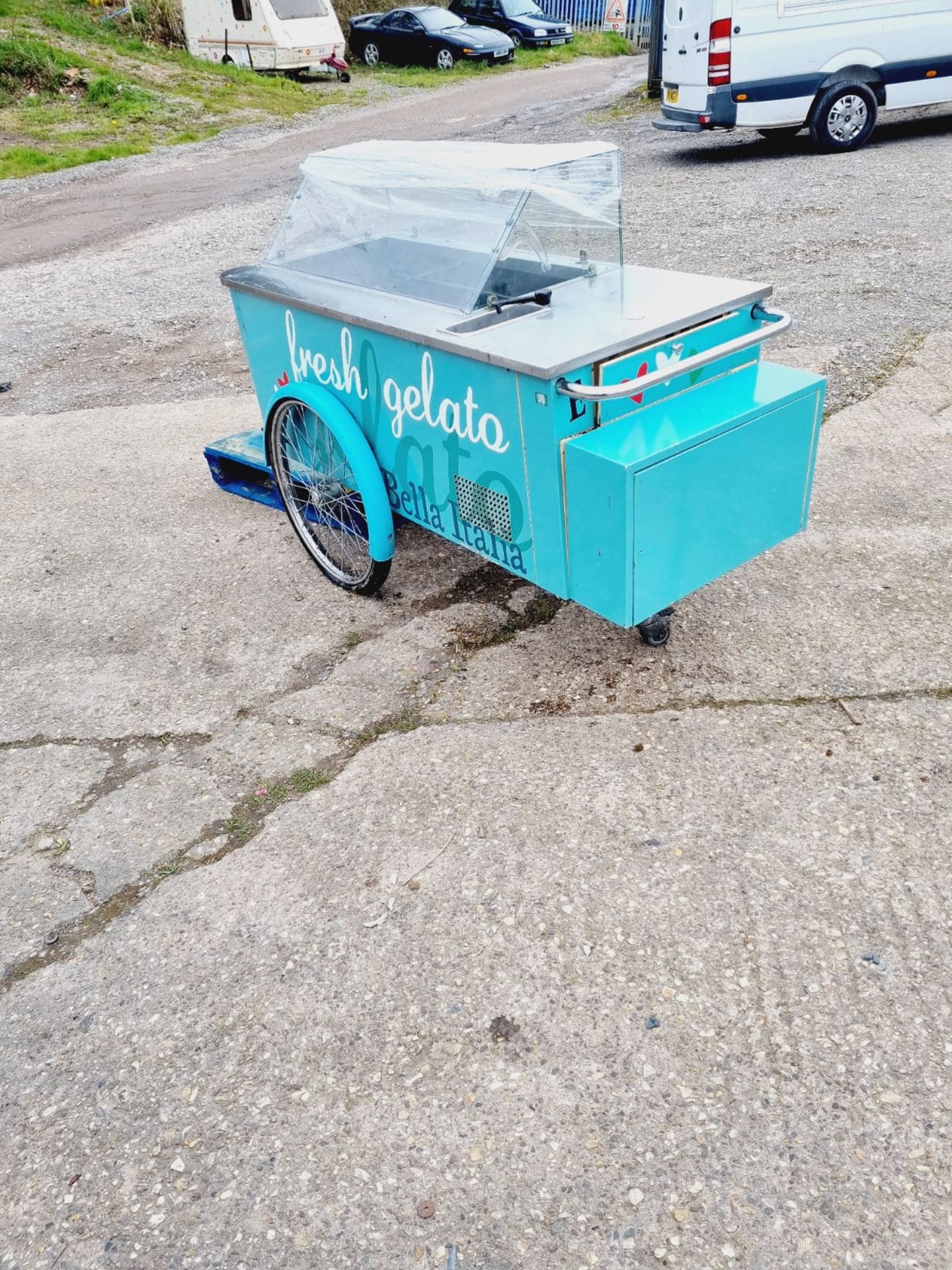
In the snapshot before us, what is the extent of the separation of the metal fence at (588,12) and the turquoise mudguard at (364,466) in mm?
26217

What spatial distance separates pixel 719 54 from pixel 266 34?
12215 millimetres

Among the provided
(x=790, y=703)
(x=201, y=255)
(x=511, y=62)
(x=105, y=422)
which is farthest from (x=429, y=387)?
(x=511, y=62)

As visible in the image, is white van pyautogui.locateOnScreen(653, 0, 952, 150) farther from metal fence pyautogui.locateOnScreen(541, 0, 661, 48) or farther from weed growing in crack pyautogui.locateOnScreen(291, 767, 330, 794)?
metal fence pyautogui.locateOnScreen(541, 0, 661, 48)

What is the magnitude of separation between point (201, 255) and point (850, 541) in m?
7.22

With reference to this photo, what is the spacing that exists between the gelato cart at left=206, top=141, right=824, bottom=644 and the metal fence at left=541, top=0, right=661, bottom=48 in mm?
25875

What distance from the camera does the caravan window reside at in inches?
728

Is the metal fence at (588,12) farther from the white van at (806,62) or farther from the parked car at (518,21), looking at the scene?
the white van at (806,62)

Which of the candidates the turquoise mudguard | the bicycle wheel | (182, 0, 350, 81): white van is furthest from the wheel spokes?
(182, 0, 350, 81): white van

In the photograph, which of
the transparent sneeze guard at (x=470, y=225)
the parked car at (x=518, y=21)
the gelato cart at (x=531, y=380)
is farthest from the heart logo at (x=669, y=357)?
the parked car at (x=518, y=21)

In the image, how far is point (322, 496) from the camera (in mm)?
4055

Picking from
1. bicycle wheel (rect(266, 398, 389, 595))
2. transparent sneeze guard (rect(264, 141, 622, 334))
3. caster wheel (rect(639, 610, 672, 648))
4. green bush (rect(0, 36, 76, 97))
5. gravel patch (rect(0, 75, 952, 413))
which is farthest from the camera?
green bush (rect(0, 36, 76, 97))

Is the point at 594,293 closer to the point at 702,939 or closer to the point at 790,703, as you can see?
the point at 790,703

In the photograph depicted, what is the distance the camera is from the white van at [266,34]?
59.9 ft

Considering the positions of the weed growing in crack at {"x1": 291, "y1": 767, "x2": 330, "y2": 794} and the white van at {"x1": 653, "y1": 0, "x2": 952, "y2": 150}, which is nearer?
the weed growing in crack at {"x1": 291, "y1": 767, "x2": 330, "y2": 794}
